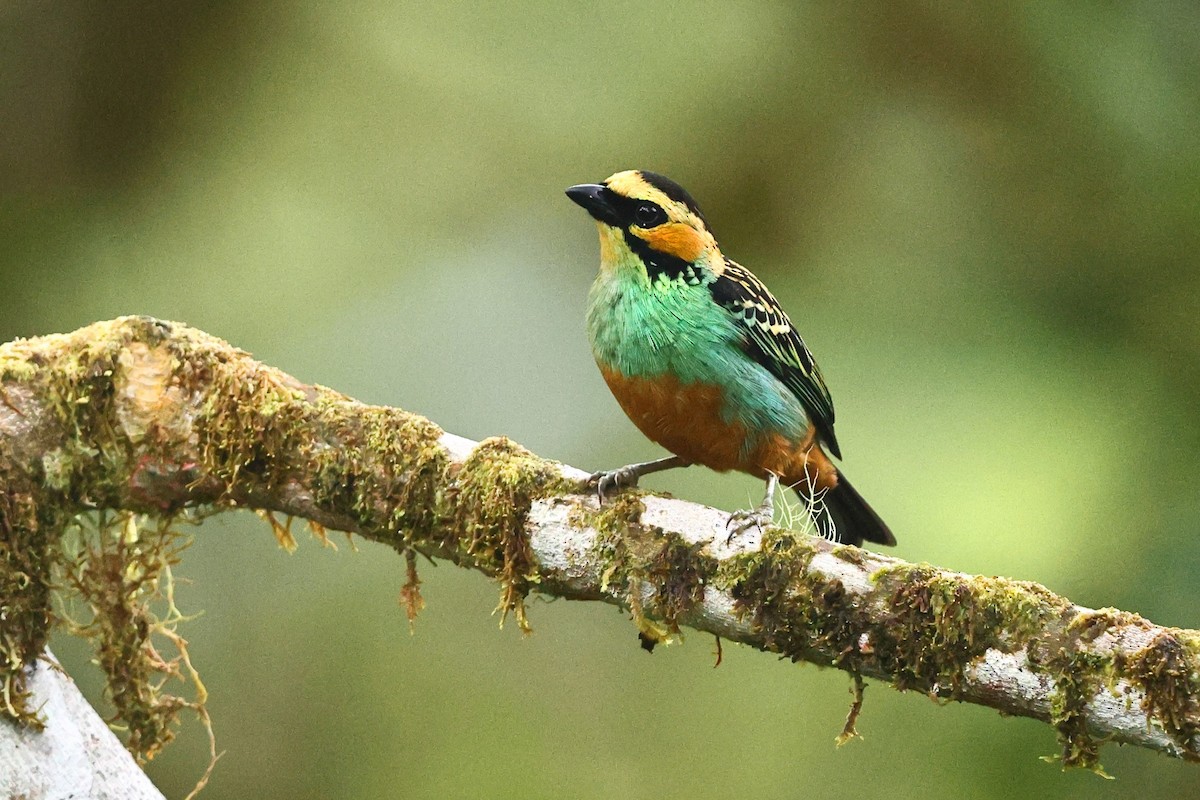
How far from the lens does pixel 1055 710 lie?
2.23 meters

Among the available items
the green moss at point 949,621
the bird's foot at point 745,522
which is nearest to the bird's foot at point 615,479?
the bird's foot at point 745,522

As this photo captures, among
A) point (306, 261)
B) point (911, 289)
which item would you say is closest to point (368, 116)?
point (306, 261)

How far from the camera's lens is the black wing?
12.2ft

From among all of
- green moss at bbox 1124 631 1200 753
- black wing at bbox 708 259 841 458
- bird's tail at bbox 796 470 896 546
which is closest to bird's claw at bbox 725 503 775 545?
green moss at bbox 1124 631 1200 753

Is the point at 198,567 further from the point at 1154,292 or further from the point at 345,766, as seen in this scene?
the point at 1154,292

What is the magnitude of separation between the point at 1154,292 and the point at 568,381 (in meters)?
2.39

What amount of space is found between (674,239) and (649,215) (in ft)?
0.36

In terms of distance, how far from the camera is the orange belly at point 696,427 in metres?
3.47

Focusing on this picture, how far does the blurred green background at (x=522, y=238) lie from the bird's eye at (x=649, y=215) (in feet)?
4.30

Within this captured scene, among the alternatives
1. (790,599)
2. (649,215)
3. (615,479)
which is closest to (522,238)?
(649,215)

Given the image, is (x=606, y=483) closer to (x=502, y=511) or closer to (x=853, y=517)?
(x=502, y=511)

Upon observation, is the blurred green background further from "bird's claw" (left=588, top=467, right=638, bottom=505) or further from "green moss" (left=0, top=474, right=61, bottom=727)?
"green moss" (left=0, top=474, right=61, bottom=727)

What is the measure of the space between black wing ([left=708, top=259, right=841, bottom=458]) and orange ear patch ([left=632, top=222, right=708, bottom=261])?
13cm

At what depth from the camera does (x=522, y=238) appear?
17.8 feet
